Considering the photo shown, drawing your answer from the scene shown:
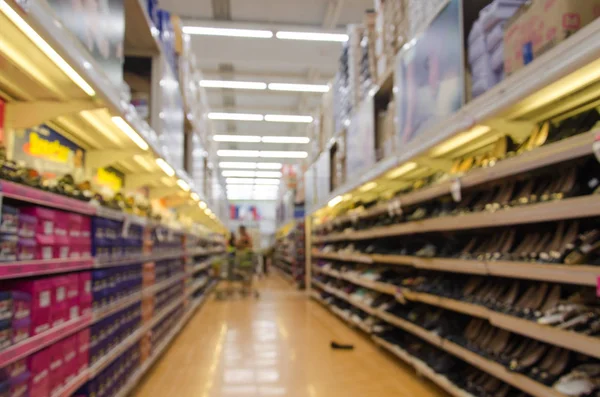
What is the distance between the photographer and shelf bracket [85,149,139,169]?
3502 mm

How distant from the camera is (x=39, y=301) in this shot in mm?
1873

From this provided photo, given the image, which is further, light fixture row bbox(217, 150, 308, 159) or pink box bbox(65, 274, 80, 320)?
light fixture row bbox(217, 150, 308, 159)

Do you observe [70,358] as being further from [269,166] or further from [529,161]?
[269,166]

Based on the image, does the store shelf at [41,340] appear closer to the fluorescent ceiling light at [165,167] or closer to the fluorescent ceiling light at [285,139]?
the fluorescent ceiling light at [165,167]

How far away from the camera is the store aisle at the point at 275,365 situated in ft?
11.2

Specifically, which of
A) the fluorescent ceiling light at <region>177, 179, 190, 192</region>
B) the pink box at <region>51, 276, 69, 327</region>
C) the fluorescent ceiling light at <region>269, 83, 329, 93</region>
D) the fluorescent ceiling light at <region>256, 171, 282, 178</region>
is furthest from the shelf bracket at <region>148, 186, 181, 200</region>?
the fluorescent ceiling light at <region>256, 171, 282, 178</region>

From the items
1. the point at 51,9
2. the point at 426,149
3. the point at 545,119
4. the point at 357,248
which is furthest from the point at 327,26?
the point at 51,9

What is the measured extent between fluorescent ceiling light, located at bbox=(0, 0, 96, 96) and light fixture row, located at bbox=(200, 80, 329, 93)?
820cm

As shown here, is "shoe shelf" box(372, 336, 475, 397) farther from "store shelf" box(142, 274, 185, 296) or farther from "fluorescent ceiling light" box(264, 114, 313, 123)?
"fluorescent ceiling light" box(264, 114, 313, 123)

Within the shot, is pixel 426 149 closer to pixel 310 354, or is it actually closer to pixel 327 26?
pixel 310 354

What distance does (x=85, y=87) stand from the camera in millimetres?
2148

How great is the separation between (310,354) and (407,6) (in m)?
3.27

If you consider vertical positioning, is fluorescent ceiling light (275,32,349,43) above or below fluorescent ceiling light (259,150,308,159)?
above

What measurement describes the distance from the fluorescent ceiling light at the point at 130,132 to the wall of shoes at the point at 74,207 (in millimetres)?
10
